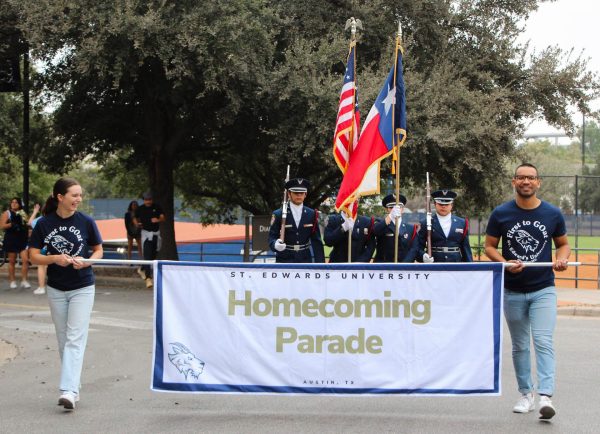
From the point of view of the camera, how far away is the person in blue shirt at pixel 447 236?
1044 cm

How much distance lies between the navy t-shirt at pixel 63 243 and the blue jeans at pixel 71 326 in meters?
0.07

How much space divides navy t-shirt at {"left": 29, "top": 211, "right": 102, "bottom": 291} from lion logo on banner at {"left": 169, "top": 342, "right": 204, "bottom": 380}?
0.99 m

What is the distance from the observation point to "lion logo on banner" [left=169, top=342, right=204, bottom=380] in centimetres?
691

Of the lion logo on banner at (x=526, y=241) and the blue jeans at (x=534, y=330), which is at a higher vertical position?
the lion logo on banner at (x=526, y=241)

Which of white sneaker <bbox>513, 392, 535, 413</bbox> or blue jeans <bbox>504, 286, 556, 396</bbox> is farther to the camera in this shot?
white sneaker <bbox>513, 392, 535, 413</bbox>

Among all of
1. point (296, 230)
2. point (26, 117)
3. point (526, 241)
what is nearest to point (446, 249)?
point (296, 230)

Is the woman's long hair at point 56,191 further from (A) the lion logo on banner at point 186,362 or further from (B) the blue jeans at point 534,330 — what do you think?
(B) the blue jeans at point 534,330

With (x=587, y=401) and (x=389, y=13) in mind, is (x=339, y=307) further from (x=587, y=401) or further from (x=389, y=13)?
(x=389, y=13)

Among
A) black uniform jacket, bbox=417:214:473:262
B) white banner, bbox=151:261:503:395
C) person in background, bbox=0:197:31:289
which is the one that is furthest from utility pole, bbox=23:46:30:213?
white banner, bbox=151:261:503:395

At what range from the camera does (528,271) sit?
688cm

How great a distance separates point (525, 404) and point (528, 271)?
1050 millimetres

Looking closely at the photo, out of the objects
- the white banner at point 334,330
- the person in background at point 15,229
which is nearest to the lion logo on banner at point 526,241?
the white banner at point 334,330

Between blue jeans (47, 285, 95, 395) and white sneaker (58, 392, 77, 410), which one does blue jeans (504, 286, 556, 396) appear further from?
white sneaker (58, 392, 77, 410)

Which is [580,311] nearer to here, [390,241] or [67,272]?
[390,241]
